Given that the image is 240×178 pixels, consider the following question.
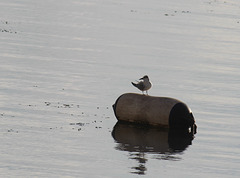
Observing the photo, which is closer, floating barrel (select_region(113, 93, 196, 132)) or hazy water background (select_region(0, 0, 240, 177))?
hazy water background (select_region(0, 0, 240, 177))

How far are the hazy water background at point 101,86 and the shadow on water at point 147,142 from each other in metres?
0.13

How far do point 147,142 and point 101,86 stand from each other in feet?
28.3

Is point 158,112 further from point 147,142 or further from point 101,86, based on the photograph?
point 101,86

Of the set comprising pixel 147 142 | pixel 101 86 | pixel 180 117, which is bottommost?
pixel 147 142

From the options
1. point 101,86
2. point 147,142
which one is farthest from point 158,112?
point 101,86

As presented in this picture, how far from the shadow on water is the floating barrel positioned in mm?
211

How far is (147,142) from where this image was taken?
23203 millimetres

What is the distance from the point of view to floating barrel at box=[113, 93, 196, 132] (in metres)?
24.9

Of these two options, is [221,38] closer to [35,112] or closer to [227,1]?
[35,112]

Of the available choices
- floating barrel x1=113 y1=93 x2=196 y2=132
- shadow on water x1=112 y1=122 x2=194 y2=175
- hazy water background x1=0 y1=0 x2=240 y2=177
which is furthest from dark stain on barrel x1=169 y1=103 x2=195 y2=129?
hazy water background x1=0 y1=0 x2=240 y2=177

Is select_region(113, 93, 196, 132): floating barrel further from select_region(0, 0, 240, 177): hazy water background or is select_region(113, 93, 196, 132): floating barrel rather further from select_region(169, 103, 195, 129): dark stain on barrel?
select_region(0, 0, 240, 177): hazy water background

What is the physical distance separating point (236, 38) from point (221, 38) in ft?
4.33

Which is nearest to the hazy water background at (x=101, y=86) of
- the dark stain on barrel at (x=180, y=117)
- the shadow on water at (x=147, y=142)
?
the shadow on water at (x=147, y=142)

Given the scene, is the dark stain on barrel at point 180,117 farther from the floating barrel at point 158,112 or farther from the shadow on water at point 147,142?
the shadow on water at point 147,142
